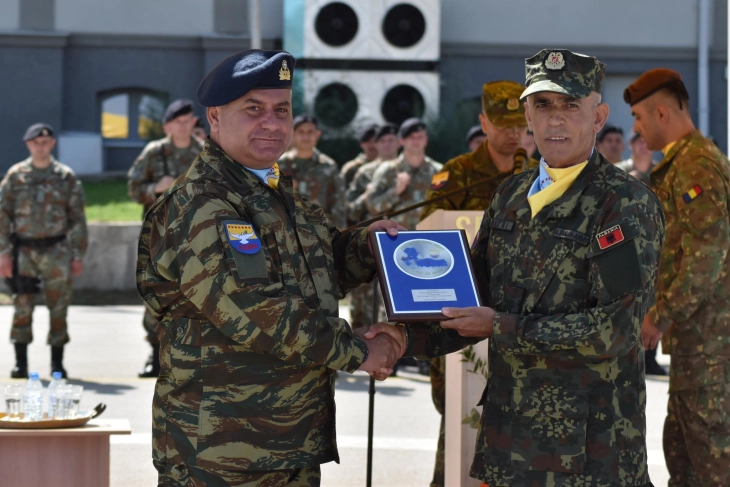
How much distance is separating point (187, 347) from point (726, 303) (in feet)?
8.85

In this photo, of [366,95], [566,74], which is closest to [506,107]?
[566,74]

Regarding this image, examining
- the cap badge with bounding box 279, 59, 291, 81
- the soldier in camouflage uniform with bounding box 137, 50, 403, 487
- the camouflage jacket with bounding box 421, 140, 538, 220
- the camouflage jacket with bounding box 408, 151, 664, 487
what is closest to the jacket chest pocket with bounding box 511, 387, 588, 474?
the camouflage jacket with bounding box 408, 151, 664, 487

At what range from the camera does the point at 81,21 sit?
22.8m

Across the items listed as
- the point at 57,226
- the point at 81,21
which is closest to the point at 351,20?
the point at 81,21

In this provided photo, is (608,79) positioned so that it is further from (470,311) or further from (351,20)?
(470,311)

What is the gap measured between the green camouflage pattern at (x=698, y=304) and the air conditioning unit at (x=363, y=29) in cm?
1740

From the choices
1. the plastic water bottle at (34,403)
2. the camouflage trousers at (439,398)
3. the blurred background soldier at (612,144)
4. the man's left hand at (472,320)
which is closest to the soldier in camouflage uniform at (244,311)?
the man's left hand at (472,320)

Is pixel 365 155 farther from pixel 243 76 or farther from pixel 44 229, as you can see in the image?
pixel 243 76

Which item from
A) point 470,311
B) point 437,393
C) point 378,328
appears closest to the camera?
point 470,311

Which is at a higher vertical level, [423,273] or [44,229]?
[423,273]

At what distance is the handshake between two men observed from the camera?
353 cm

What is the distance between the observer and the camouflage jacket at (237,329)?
3.47 m

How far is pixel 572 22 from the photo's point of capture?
23281 mm

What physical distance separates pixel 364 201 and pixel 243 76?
7065mm
